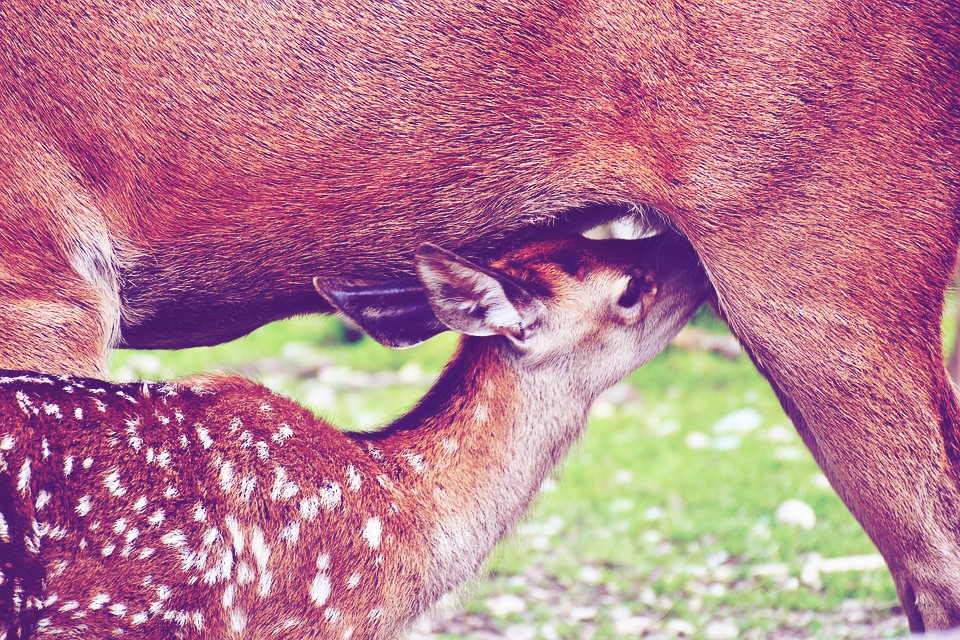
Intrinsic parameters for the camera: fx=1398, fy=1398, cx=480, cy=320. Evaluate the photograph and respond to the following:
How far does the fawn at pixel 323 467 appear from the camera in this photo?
10.8 feet

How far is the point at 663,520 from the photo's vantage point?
6184 millimetres

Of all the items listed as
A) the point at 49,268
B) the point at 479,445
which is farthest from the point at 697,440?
the point at 49,268

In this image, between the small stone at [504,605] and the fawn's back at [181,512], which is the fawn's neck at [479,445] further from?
the small stone at [504,605]

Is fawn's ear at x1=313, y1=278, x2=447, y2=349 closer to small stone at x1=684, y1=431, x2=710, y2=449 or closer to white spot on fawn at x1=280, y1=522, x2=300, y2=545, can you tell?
white spot on fawn at x1=280, y1=522, x2=300, y2=545

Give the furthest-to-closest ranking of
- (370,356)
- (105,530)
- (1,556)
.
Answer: (370,356) → (105,530) → (1,556)

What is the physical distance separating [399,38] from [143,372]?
195 inches

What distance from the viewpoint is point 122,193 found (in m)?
3.63

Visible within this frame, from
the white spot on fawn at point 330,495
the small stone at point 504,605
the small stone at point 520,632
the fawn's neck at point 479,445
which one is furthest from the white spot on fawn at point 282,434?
the small stone at point 504,605

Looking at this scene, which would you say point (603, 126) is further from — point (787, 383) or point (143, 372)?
point (143, 372)

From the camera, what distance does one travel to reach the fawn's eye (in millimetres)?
4125

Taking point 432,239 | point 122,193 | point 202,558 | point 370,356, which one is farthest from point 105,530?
point 370,356

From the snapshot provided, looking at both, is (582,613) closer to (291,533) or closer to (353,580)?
(353,580)

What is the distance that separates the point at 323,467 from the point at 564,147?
1.08 metres

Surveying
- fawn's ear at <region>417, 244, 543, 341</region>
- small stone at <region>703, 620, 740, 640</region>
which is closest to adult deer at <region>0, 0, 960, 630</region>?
fawn's ear at <region>417, 244, 543, 341</region>
